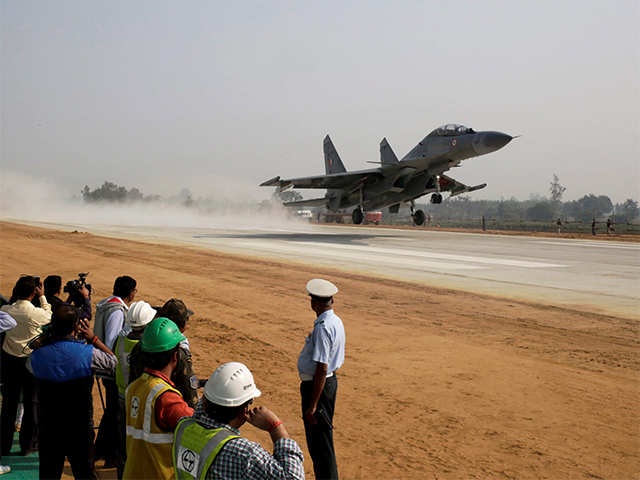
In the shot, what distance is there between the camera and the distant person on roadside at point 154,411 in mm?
3260

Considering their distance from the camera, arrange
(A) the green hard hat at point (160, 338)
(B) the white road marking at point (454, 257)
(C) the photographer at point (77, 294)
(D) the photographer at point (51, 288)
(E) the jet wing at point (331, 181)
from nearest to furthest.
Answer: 1. (A) the green hard hat at point (160, 338)
2. (C) the photographer at point (77, 294)
3. (D) the photographer at point (51, 288)
4. (B) the white road marking at point (454, 257)
5. (E) the jet wing at point (331, 181)

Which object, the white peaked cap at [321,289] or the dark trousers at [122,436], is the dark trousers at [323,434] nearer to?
the white peaked cap at [321,289]

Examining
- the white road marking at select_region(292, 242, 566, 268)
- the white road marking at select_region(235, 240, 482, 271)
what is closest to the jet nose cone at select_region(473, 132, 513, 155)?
the white road marking at select_region(292, 242, 566, 268)

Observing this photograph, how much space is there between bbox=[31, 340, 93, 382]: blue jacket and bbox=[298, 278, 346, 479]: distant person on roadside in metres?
1.87

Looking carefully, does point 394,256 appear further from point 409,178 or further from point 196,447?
point 196,447

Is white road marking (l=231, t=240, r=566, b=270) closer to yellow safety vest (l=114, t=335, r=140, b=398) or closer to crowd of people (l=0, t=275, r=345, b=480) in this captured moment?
crowd of people (l=0, t=275, r=345, b=480)

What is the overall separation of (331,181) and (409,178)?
648cm

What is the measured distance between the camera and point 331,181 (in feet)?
128

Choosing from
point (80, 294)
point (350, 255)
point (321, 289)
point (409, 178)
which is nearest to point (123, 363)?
point (321, 289)

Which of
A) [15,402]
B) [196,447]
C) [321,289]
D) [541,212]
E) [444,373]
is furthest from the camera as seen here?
[541,212]

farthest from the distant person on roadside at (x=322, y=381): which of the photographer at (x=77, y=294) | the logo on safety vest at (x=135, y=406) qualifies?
the photographer at (x=77, y=294)

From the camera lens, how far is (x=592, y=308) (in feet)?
44.7

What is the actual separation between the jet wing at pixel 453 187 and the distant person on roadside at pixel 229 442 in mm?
36233

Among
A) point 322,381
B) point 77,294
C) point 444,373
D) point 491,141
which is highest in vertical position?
point 491,141
